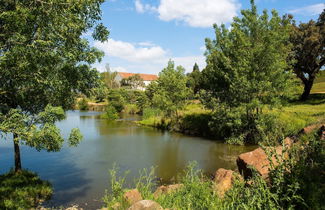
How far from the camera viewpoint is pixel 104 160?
18547 mm

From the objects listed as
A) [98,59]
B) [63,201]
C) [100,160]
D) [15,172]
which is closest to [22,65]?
[98,59]

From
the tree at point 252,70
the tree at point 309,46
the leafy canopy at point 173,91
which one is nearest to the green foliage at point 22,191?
the tree at point 252,70

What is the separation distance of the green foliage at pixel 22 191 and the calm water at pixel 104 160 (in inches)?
24.7

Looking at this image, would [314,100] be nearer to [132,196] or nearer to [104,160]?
[104,160]

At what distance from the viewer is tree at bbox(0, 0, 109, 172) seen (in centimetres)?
801

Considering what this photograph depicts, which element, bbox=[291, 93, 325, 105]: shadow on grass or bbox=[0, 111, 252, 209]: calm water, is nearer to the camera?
bbox=[0, 111, 252, 209]: calm water

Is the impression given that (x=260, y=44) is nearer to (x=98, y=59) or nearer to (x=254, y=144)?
(x=254, y=144)

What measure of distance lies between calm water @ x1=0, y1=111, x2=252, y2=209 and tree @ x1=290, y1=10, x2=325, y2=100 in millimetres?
19862

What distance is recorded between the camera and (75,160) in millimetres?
18688

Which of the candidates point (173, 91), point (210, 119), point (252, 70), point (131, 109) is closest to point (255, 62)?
point (252, 70)

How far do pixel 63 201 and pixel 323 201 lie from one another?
33.2 ft

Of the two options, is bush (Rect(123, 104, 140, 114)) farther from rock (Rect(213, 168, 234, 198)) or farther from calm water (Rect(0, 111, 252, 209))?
rock (Rect(213, 168, 234, 198))

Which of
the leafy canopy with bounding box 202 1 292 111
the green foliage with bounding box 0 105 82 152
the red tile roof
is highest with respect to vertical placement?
the red tile roof

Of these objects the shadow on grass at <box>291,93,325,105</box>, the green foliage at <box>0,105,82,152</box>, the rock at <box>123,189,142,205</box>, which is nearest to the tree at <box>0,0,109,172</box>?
the green foliage at <box>0,105,82,152</box>
